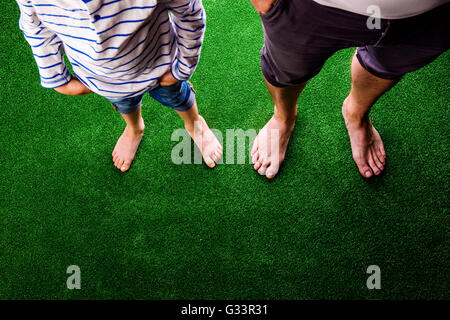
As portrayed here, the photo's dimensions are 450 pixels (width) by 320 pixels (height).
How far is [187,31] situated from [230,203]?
2.64 ft

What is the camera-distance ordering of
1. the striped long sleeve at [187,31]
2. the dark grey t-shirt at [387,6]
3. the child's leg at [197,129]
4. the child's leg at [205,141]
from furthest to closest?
the child's leg at [205,141]
the child's leg at [197,129]
the striped long sleeve at [187,31]
the dark grey t-shirt at [387,6]

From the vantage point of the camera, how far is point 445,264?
126 cm

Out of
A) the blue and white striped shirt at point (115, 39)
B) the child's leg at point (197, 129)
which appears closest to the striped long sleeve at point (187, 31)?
the blue and white striped shirt at point (115, 39)

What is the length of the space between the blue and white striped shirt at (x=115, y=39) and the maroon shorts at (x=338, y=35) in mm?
206

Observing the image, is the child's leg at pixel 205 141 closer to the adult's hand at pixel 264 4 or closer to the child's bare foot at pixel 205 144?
the child's bare foot at pixel 205 144

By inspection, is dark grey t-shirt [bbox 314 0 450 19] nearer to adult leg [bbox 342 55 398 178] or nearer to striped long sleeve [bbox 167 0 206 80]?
striped long sleeve [bbox 167 0 206 80]

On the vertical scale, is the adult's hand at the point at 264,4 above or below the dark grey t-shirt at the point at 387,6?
above

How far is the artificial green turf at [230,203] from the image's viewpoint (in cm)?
130

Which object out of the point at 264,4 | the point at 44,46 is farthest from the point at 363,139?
the point at 44,46

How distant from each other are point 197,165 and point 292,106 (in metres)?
0.51

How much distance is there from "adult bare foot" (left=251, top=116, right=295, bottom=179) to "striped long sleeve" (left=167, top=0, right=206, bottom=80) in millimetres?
610

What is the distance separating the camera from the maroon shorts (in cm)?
66
